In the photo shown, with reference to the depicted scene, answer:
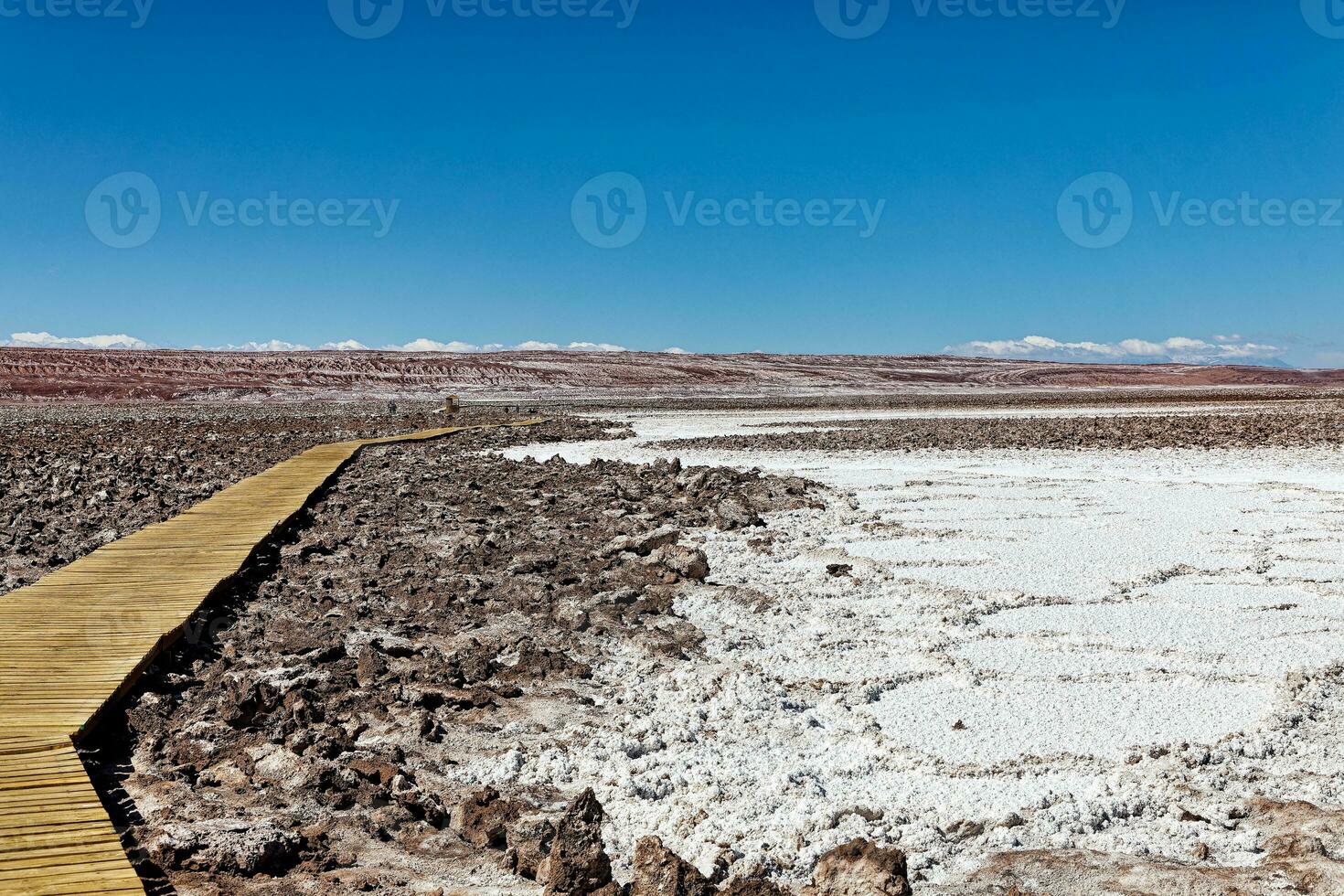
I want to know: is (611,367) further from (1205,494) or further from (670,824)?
(670,824)

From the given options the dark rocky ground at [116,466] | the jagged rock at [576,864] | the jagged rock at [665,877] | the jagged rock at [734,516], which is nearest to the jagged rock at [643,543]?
the jagged rock at [734,516]

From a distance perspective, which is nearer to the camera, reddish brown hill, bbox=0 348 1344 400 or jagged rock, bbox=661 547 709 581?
jagged rock, bbox=661 547 709 581

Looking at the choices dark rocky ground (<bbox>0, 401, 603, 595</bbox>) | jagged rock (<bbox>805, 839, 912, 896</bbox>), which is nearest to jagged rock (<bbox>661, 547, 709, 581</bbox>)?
jagged rock (<bbox>805, 839, 912, 896</bbox>)

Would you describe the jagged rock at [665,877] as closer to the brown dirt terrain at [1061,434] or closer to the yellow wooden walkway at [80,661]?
the yellow wooden walkway at [80,661]

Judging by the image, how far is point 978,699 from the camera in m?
4.14

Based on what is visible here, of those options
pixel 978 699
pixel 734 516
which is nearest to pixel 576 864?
pixel 978 699

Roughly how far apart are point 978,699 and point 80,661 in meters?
3.89

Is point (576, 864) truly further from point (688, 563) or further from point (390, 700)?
point (688, 563)

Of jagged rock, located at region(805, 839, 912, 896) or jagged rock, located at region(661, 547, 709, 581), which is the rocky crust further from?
jagged rock, located at region(805, 839, 912, 896)

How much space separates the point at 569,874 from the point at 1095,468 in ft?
39.2

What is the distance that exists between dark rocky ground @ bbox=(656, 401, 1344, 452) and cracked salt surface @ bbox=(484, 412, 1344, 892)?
8.85 m

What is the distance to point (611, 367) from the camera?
89875 mm

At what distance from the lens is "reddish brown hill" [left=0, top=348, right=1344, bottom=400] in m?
62.8

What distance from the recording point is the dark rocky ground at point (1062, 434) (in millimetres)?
16609
